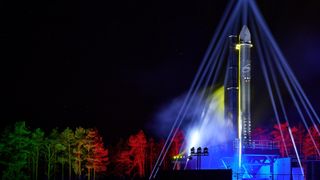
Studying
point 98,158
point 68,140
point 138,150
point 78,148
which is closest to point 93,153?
point 98,158

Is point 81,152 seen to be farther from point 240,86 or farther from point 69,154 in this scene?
point 240,86

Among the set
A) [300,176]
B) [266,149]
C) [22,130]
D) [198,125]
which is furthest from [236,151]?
[22,130]

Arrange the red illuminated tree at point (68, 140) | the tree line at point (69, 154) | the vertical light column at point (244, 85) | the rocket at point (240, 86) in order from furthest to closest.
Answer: the red illuminated tree at point (68, 140), the tree line at point (69, 154), the rocket at point (240, 86), the vertical light column at point (244, 85)

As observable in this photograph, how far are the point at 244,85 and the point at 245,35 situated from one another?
4863mm

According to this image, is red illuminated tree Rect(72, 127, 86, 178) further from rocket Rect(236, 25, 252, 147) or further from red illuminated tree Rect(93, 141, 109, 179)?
rocket Rect(236, 25, 252, 147)

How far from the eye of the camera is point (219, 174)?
32.9m

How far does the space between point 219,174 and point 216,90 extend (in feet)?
81.1

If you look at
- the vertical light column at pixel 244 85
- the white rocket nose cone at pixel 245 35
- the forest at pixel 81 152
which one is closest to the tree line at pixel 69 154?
the forest at pixel 81 152

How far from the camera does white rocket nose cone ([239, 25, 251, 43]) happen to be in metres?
48.1

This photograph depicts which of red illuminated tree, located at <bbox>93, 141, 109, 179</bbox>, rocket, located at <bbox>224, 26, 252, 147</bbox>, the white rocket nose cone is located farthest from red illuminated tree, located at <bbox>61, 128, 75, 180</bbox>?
the white rocket nose cone

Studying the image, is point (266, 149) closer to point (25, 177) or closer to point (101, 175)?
point (25, 177)

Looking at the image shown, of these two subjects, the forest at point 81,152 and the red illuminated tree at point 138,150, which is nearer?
the forest at point 81,152

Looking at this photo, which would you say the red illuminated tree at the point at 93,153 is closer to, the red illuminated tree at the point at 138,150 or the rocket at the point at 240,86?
the red illuminated tree at the point at 138,150

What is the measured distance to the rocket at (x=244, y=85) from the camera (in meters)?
46.9
